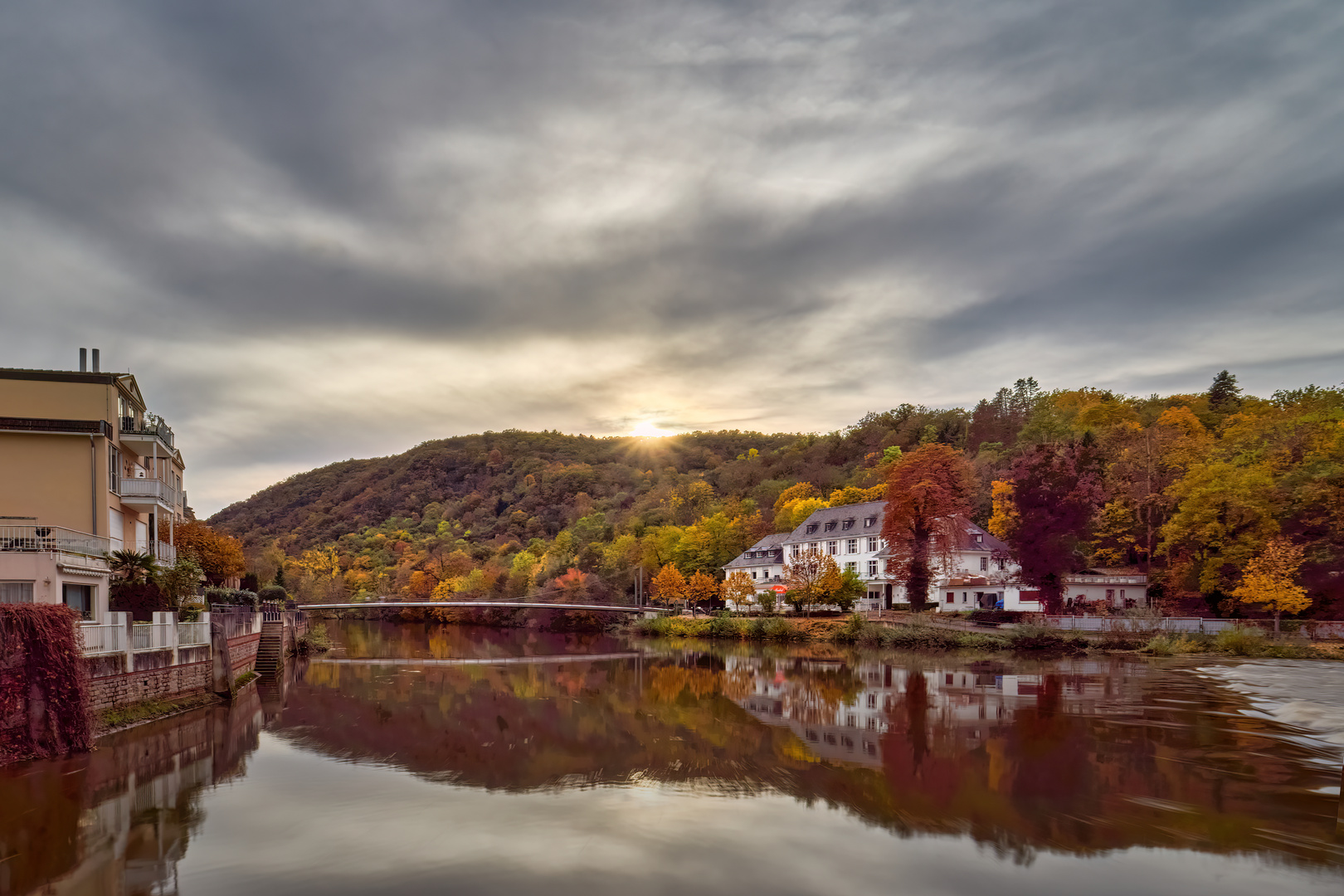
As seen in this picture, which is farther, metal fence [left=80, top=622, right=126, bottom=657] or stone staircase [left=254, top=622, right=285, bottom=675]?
stone staircase [left=254, top=622, right=285, bottom=675]

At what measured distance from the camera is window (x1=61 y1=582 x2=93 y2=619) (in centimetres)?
2269

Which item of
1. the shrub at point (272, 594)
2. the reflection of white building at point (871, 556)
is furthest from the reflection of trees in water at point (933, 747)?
the shrub at point (272, 594)

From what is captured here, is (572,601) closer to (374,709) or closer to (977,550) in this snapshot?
(977,550)

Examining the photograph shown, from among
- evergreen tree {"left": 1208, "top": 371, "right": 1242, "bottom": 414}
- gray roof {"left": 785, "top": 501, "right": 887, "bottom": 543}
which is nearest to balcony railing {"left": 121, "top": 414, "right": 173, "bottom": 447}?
gray roof {"left": 785, "top": 501, "right": 887, "bottom": 543}

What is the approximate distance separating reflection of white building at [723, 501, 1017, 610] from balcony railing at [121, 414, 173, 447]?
43.4m

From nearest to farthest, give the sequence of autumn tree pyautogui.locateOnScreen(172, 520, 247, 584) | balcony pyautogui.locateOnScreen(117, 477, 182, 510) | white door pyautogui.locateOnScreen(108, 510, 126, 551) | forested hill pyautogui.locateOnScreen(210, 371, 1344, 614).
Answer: white door pyautogui.locateOnScreen(108, 510, 126, 551) < balcony pyautogui.locateOnScreen(117, 477, 182, 510) < autumn tree pyautogui.locateOnScreen(172, 520, 247, 584) < forested hill pyautogui.locateOnScreen(210, 371, 1344, 614)

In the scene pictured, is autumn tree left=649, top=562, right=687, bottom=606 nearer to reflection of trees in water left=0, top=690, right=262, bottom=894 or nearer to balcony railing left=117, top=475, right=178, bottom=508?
balcony railing left=117, top=475, right=178, bottom=508

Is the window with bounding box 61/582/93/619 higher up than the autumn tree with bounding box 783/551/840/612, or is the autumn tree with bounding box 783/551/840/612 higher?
the window with bounding box 61/582/93/619

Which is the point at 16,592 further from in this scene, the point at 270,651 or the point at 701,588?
the point at 701,588

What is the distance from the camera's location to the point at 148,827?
1295cm

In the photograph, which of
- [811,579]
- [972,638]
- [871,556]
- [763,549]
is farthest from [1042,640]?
[763,549]

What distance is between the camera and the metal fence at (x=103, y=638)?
18.1m

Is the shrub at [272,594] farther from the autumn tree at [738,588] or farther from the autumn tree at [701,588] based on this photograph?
the autumn tree at [738,588]

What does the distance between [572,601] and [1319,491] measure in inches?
2429
